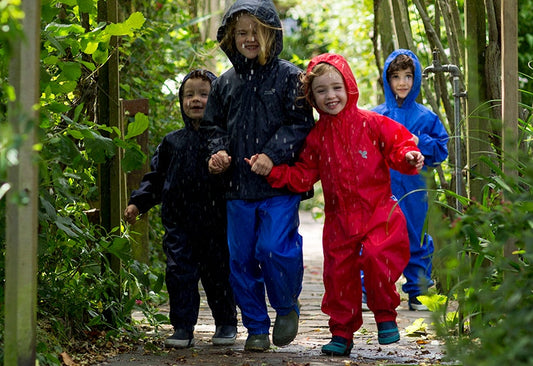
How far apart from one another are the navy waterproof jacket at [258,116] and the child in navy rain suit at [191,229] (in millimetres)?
201

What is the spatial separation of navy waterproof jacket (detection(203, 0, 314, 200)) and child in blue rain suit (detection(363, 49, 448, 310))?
174cm

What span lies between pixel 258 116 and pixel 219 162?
325mm

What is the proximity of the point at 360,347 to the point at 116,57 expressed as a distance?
6.67 feet

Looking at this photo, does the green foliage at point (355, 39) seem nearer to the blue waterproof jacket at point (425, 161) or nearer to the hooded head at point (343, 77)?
the blue waterproof jacket at point (425, 161)

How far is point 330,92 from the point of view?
4598 mm

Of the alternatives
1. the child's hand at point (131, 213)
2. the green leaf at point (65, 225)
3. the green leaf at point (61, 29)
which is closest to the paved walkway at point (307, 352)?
the green leaf at point (65, 225)

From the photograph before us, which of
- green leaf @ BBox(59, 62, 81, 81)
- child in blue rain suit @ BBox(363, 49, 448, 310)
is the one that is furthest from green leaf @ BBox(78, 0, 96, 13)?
child in blue rain suit @ BBox(363, 49, 448, 310)

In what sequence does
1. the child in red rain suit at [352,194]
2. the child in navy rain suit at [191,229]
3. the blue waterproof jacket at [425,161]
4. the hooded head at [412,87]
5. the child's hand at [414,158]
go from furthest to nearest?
the hooded head at [412,87] → the blue waterproof jacket at [425,161] → the child in navy rain suit at [191,229] → the child in red rain suit at [352,194] → the child's hand at [414,158]

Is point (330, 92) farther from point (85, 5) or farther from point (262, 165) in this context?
point (85, 5)

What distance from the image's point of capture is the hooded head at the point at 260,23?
186 inches

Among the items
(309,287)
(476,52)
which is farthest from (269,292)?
(309,287)

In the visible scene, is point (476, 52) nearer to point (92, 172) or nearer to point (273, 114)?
point (273, 114)

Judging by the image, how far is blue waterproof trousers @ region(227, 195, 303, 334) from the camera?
4.54 m

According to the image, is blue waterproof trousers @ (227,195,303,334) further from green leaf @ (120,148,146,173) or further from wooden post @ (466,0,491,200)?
wooden post @ (466,0,491,200)
